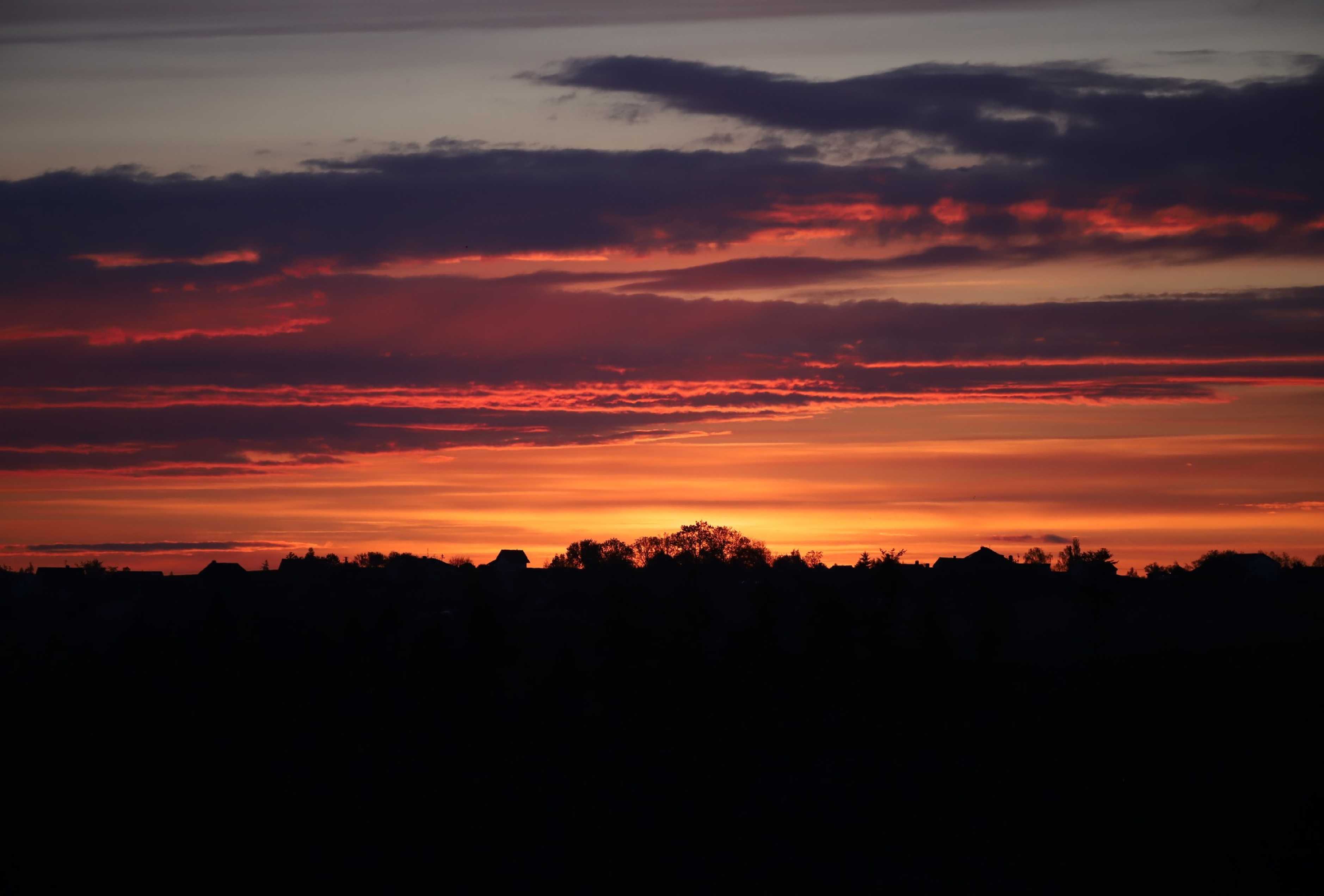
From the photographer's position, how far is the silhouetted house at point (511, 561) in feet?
583

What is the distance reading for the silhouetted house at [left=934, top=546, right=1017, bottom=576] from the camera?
13650 cm

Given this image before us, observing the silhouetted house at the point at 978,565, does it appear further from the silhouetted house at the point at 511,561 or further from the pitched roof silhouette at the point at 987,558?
the silhouetted house at the point at 511,561

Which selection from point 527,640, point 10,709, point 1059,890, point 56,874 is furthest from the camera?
point 527,640

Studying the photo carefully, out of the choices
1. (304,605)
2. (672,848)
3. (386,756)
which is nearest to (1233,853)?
(672,848)

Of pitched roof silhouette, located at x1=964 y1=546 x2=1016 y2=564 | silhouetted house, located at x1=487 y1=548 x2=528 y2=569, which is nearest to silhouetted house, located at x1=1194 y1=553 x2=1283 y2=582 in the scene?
pitched roof silhouette, located at x1=964 y1=546 x2=1016 y2=564

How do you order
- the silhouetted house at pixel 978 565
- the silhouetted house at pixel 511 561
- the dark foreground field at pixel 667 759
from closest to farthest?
1. the dark foreground field at pixel 667 759
2. the silhouetted house at pixel 978 565
3. the silhouetted house at pixel 511 561

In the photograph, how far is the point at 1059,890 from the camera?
154 ft

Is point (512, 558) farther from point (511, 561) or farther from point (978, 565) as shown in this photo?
point (978, 565)

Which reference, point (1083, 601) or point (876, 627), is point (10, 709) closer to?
point (876, 627)

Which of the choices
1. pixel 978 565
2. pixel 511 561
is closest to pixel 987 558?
pixel 978 565

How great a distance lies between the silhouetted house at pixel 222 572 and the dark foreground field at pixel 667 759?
54.9 m

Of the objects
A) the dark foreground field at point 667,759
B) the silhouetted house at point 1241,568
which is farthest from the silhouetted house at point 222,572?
the silhouetted house at point 1241,568

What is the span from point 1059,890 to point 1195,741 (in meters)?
14.6

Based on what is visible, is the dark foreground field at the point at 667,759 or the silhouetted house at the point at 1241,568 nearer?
the dark foreground field at the point at 667,759
